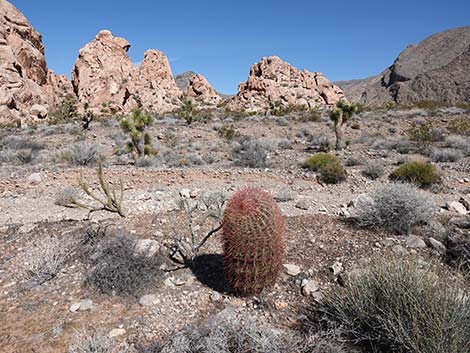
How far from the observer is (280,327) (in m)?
3.27

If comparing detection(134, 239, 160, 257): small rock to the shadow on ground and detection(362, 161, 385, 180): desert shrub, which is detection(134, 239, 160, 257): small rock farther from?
detection(362, 161, 385, 180): desert shrub

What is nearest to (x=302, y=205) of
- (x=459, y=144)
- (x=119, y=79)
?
(x=459, y=144)

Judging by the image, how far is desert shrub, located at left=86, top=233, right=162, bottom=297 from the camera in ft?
13.1

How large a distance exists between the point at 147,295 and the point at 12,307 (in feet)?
5.28

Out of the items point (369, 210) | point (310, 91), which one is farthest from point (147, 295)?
point (310, 91)

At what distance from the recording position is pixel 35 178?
939 centimetres

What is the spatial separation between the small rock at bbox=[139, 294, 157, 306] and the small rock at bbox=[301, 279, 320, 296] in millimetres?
1792

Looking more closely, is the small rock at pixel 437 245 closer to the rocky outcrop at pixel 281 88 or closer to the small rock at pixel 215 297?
the small rock at pixel 215 297

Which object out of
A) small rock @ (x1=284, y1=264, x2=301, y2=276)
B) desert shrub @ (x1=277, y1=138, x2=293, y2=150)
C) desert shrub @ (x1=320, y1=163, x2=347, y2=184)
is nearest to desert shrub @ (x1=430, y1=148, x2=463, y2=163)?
desert shrub @ (x1=320, y1=163, x2=347, y2=184)

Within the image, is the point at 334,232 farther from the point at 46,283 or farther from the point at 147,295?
the point at 46,283

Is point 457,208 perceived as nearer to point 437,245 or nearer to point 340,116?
point 437,245

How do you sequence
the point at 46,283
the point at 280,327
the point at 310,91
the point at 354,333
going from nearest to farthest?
the point at 354,333, the point at 280,327, the point at 46,283, the point at 310,91

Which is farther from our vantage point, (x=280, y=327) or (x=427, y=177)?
(x=427, y=177)

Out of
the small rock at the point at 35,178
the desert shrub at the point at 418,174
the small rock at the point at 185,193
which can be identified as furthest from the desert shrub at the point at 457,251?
the small rock at the point at 35,178
